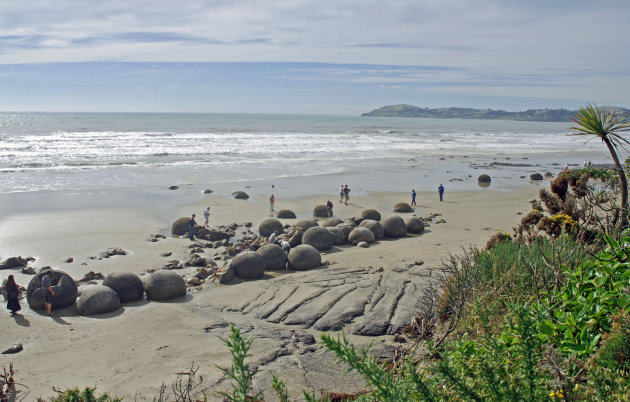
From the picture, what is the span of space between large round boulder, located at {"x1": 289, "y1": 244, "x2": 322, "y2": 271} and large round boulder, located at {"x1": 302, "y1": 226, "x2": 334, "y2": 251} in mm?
1830

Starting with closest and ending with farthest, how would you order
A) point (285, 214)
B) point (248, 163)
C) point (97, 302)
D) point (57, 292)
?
point (97, 302) → point (57, 292) → point (285, 214) → point (248, 163)

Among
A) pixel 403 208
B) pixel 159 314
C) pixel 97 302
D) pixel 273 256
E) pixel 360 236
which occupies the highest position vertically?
pixel 403 208

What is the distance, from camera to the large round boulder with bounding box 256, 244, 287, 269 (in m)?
17.0

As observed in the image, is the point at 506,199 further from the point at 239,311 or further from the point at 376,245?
the point at 239,311

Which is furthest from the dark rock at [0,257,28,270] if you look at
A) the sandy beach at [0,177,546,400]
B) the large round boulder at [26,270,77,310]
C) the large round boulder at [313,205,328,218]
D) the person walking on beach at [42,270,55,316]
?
the large round boulder at [313,205,328,218]

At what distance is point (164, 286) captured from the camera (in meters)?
14.4

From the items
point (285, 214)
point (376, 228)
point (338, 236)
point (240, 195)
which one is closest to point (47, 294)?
point (338, 236)

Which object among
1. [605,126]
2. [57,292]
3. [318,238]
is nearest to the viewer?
[605,126]

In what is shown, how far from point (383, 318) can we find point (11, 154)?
52.8 metres

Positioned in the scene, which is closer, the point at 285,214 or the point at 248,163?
the point at 285,214

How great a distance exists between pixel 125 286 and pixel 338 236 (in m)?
8.70

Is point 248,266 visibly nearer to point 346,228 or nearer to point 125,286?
point 125,286

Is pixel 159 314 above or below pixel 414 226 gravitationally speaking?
below

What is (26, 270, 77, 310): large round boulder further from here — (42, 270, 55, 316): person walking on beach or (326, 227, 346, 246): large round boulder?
(326, 227, 346, 246): large round boulder
